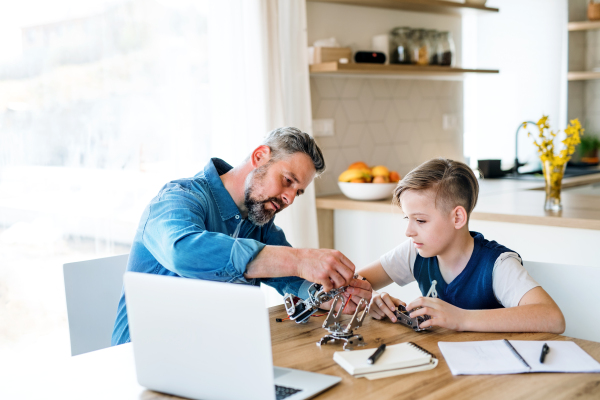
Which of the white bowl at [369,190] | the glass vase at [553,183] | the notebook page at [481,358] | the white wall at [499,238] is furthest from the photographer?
the white bowl at [369,190]

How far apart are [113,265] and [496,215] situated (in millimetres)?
1562

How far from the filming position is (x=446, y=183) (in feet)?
5.58

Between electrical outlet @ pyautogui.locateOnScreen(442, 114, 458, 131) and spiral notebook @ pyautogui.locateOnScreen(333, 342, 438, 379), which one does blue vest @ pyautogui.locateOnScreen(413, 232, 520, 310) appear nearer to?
spiral notebook @ pyautogui.locateOnScreen(333, 342, 438, 379)

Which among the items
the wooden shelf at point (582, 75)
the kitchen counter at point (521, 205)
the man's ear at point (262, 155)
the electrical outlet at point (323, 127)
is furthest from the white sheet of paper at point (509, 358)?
the wooden shelf at point (582, 75)

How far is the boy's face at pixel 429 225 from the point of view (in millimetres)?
1680

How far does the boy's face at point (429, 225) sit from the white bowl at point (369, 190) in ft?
4.02

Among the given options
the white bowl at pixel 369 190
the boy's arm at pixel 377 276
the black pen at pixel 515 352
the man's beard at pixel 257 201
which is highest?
the man's beard at pixel 257 201

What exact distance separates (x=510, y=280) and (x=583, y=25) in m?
3.78

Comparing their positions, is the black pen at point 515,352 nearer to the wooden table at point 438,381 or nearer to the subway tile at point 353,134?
the wooden table at point 438,381

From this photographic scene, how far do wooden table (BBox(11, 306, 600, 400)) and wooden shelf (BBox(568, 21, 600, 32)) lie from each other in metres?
3.92

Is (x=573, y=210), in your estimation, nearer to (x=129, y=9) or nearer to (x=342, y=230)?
(x=342, y=230)

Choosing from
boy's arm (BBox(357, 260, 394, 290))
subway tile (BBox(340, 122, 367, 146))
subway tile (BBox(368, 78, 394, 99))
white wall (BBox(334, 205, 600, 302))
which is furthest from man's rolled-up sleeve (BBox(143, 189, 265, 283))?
subway tile (BBox(368, 78, 394, 99))

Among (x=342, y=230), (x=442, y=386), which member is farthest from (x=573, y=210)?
(x=442, y=386)

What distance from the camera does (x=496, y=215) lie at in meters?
2.56
